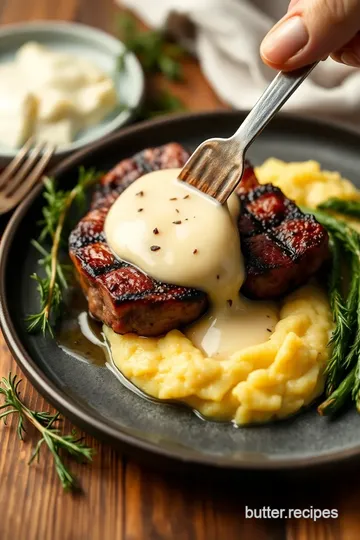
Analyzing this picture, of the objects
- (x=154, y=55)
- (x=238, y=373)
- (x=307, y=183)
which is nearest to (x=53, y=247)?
(x=238, y=373)

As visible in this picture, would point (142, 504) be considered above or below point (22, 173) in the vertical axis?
below

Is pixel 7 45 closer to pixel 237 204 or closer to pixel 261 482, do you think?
pixel 237 204

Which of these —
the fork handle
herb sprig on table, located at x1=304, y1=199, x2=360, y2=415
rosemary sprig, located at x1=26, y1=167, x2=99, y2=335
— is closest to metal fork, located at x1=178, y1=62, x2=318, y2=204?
the fork handle

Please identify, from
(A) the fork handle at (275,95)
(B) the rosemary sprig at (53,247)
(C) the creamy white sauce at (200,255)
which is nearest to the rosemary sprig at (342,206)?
(C) the creamy white sauce at (200,255)

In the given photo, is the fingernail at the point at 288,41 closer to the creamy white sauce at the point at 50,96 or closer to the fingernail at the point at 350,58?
the fingernail at the point at 350,58

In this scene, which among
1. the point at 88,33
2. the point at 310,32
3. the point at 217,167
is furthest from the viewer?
the point at 88,33

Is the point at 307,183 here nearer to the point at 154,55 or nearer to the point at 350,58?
the point at 350,58

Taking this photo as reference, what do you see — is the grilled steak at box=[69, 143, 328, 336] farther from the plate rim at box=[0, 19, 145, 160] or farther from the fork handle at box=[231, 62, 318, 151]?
the plate rim at box=[0, 19, 145, 160]
